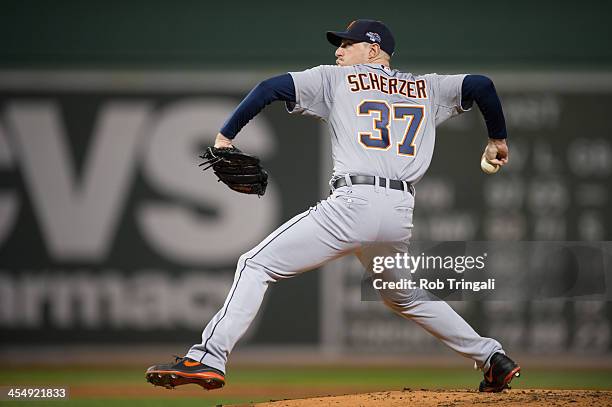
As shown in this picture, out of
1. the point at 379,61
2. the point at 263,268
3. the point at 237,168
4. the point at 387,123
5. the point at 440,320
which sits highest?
the point at 379,61

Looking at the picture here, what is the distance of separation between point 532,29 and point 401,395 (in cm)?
364

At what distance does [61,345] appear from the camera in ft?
19.5

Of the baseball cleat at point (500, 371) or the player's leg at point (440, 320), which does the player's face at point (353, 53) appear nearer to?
the player's leg at point (440, 320)

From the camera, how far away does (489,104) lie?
3.19 m

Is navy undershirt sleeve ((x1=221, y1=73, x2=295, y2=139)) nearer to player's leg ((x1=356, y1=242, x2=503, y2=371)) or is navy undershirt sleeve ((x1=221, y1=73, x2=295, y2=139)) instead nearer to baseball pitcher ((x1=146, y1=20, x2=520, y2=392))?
baseball pitcher ((x1=146, y1=20, x2=520, y2=392))

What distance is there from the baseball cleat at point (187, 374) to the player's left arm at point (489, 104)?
1.29 metres

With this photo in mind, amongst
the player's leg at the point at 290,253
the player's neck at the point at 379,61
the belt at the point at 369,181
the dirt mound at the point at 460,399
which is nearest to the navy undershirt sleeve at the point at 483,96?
the player's neck at the point at 379,61

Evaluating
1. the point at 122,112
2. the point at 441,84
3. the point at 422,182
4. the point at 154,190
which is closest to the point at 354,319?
the point at 422,182

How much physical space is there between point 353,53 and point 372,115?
32 cm

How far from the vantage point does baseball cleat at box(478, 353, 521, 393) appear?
326 centimetres

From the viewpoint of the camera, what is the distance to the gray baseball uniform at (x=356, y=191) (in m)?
2.93

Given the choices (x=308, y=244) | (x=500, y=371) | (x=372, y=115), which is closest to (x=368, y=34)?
(x=372, y=115)

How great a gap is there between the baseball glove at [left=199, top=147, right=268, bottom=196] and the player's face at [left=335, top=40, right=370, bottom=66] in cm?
50

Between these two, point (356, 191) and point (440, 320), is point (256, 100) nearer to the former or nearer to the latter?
point (356, 191)
